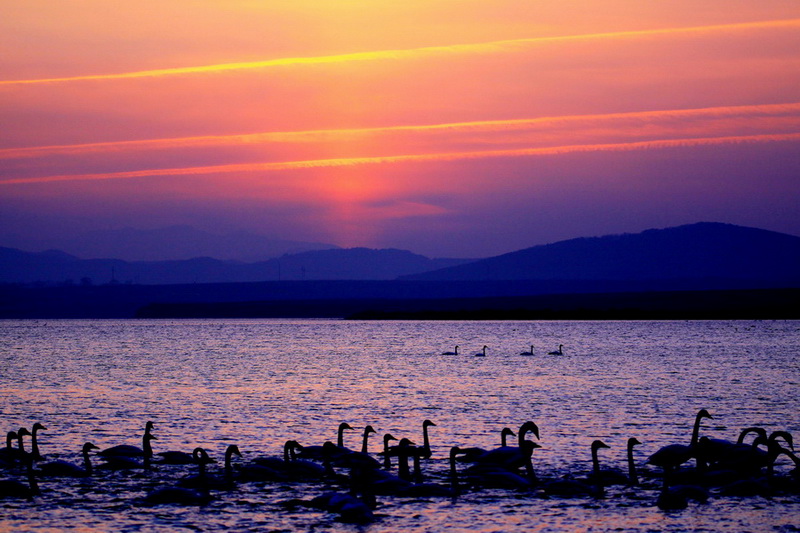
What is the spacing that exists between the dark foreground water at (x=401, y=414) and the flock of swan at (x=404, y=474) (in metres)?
0.35

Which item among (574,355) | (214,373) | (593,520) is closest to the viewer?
(593,520)

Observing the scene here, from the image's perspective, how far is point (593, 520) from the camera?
20.8 meters

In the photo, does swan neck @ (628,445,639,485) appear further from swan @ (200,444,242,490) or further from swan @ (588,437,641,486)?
swan @ (200,444,242,490)

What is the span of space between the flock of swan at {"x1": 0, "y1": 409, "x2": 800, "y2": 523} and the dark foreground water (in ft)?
1.14

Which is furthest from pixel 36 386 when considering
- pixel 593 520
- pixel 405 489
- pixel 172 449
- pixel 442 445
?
pixel 593 520

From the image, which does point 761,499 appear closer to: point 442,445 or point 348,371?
point 442,445

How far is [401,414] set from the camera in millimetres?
38938

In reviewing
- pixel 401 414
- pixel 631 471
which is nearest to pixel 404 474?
pixel 631 471

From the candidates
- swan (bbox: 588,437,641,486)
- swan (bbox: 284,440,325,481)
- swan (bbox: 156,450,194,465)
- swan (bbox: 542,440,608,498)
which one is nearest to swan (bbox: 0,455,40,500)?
swan (bbox: 156,450,194,465)

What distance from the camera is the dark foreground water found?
69.2 ft

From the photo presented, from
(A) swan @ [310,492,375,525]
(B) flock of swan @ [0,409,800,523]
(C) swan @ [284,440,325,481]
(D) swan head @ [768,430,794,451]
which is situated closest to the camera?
(A) swan @ [310,492,375,525]

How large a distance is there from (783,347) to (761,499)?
2810 inches

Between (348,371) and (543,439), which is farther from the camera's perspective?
(348,371)

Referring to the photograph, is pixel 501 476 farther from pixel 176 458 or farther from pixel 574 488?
pixel 176 458
